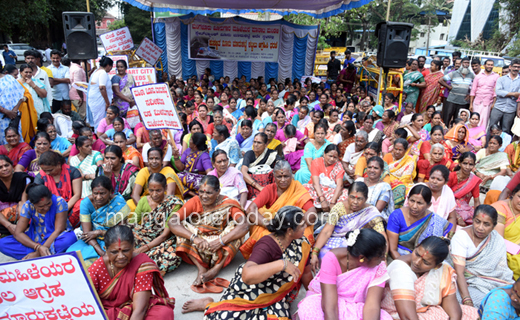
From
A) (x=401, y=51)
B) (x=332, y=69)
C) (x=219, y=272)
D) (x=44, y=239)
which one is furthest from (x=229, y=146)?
(x=332, y=69)

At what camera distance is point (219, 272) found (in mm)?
3426

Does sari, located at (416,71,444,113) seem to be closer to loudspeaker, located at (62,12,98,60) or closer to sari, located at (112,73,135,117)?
sari, located at (112,73,135,117)

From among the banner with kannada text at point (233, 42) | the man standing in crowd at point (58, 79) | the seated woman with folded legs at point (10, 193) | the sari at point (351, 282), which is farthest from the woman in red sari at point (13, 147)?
Result: the banner with kannada text at point (233, 42)

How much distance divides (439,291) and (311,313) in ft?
2.93

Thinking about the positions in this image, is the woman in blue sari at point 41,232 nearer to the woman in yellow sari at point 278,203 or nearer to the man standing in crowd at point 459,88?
the woman in yellow sari at point 278,203

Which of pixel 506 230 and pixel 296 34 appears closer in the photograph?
pixel 506 230

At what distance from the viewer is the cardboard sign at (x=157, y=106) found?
4.68 metres

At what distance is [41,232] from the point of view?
3324 mm

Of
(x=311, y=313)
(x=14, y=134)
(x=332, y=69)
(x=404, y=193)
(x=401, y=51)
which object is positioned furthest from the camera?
(x=332, y=69)

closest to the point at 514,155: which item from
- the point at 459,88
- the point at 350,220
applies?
the point at 350,220

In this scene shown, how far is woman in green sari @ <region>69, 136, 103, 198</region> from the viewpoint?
4301 mm

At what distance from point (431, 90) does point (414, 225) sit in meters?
6.85

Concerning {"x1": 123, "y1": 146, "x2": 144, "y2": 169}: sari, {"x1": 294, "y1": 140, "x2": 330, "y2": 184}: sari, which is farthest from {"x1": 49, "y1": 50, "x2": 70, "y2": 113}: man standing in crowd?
{"x1": 294, "y1": 140, "x2": 330, "y2": 184}: sari

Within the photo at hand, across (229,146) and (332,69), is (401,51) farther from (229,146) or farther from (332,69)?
(332,69)
